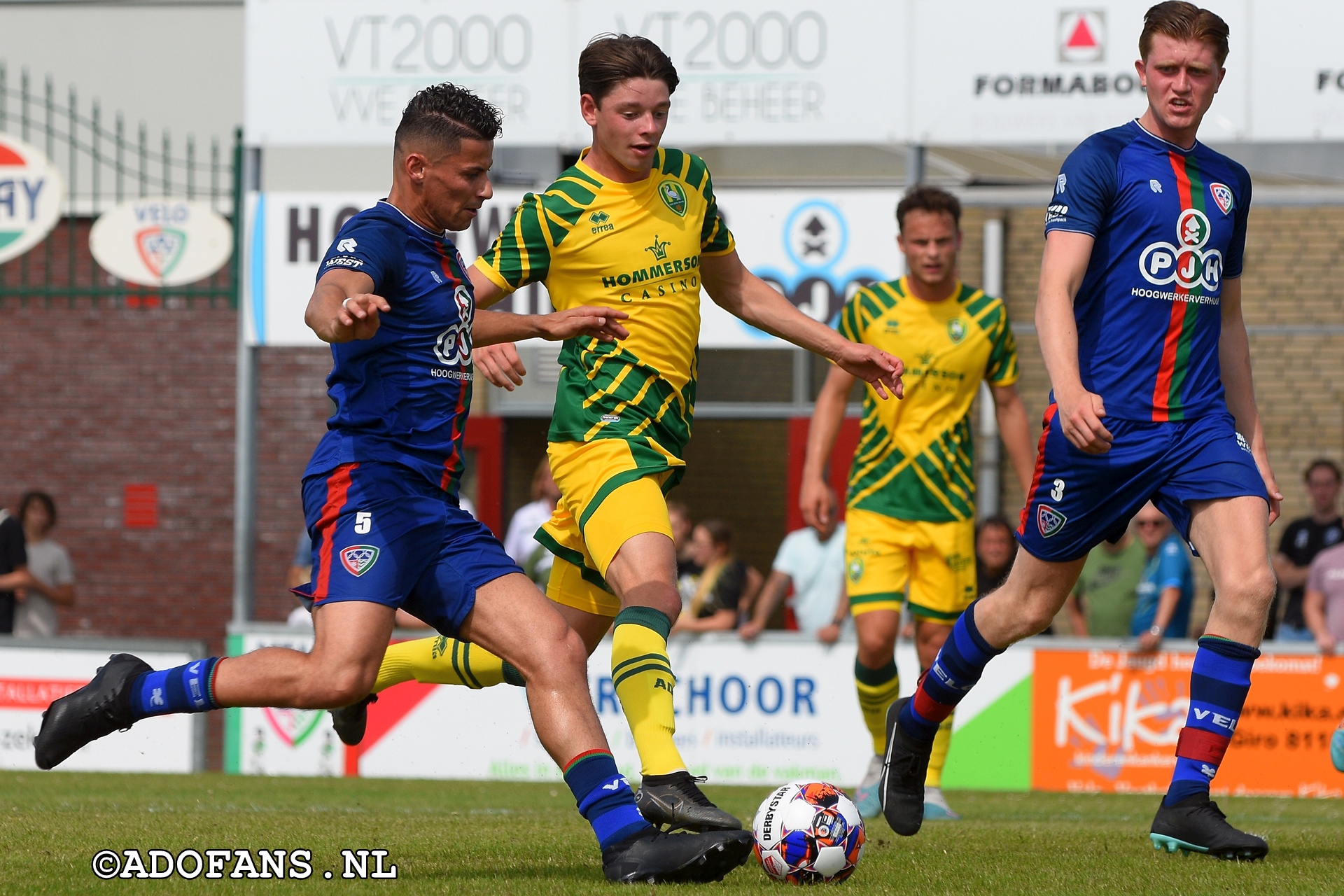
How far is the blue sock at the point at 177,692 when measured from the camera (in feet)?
15.9

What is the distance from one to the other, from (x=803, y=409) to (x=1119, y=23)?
5.53 metres

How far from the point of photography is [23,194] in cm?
1341

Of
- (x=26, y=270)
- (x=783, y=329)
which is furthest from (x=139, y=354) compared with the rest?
(x=783, y=329)

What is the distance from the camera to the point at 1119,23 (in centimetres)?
1082

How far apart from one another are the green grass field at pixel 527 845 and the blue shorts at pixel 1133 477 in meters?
0.98

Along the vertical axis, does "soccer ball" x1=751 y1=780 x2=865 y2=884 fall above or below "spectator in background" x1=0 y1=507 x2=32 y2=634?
above

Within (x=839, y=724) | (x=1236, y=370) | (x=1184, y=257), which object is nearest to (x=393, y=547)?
(x=1184, y=257)

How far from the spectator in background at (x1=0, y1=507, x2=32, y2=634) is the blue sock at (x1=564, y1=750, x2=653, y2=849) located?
29.7ft

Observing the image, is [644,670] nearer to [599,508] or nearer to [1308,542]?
[599,508]

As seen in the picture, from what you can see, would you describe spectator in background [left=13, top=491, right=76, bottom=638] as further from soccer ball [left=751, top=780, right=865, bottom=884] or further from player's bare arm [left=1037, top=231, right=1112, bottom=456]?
player's bare arm [left=1037, top=231, right=1112, bottom=456]

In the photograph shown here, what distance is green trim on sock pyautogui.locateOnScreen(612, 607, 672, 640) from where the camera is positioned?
16.5 feet

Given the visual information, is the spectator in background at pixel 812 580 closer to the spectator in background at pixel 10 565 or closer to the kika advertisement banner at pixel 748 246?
the kika advertisement banner at pixel 748 246

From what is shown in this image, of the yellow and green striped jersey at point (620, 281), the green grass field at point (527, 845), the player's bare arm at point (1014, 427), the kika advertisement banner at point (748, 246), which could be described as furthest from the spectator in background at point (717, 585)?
the yellow and green striped jersey at point (620, 281)

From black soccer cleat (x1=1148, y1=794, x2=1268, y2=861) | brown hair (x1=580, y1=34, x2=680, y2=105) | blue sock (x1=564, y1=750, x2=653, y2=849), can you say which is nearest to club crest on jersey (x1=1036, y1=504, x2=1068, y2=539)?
black soccer cleat (x1=1148, y1=794, x2=1268, y2=861)
